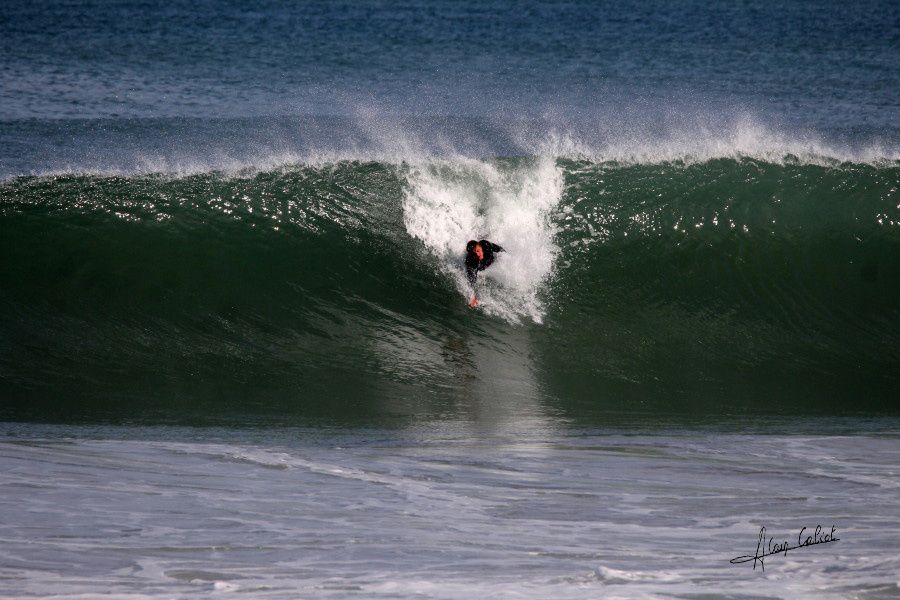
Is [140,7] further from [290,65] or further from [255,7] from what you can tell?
[290,65]

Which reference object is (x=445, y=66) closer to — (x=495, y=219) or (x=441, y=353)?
(x=495, y=219)

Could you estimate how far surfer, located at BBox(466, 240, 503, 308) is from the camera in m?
8.20

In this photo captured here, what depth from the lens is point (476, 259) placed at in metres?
8.21

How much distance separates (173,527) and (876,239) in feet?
25.0

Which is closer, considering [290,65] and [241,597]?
[241,597]

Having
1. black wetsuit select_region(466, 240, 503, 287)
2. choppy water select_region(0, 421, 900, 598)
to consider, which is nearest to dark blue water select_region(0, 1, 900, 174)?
black wetsuit select_region(466, 240, 503, 287)

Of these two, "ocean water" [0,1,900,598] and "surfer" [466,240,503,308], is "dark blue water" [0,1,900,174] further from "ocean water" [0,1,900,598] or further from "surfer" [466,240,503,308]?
→ "surfer" [466,240,503,308]

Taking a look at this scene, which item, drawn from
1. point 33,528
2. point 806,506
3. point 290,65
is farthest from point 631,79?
point 33,528

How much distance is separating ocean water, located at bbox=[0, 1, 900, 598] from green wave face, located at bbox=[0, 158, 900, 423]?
0.03 metres

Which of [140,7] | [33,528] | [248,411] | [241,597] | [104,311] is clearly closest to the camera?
[241,597]

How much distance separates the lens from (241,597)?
4066 millimetres
